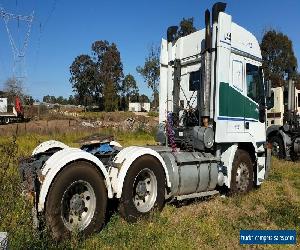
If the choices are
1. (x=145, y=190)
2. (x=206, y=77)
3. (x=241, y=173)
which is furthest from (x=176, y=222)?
(x=206, y=77)

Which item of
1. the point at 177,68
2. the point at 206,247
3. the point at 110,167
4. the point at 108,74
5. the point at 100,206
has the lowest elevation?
the point at 206,247

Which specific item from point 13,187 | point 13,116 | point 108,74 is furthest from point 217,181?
point 108,74

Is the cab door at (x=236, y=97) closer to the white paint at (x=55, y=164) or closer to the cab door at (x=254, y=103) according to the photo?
the cab door at (x=254, y=103)

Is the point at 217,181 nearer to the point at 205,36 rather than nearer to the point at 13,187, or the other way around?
the point at 205,36

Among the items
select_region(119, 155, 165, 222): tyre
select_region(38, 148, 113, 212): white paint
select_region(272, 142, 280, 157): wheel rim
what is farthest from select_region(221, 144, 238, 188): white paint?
select_region(272, 142, 280, 157): wheel rim

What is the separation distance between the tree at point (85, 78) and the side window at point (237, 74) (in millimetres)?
67434

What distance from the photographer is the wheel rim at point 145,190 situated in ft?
22.3

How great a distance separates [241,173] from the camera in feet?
30.2

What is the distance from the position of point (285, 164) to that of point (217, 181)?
6707 mm

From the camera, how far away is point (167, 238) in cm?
564

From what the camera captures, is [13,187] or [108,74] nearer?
[13,187]

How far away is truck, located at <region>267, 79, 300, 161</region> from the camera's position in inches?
638

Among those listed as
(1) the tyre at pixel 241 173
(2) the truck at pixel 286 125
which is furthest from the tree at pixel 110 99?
(1) the tyre at pixel 241 173

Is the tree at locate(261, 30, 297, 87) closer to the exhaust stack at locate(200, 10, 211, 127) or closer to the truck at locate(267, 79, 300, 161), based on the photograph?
the truck at locate(267, 79, 300, 161)
